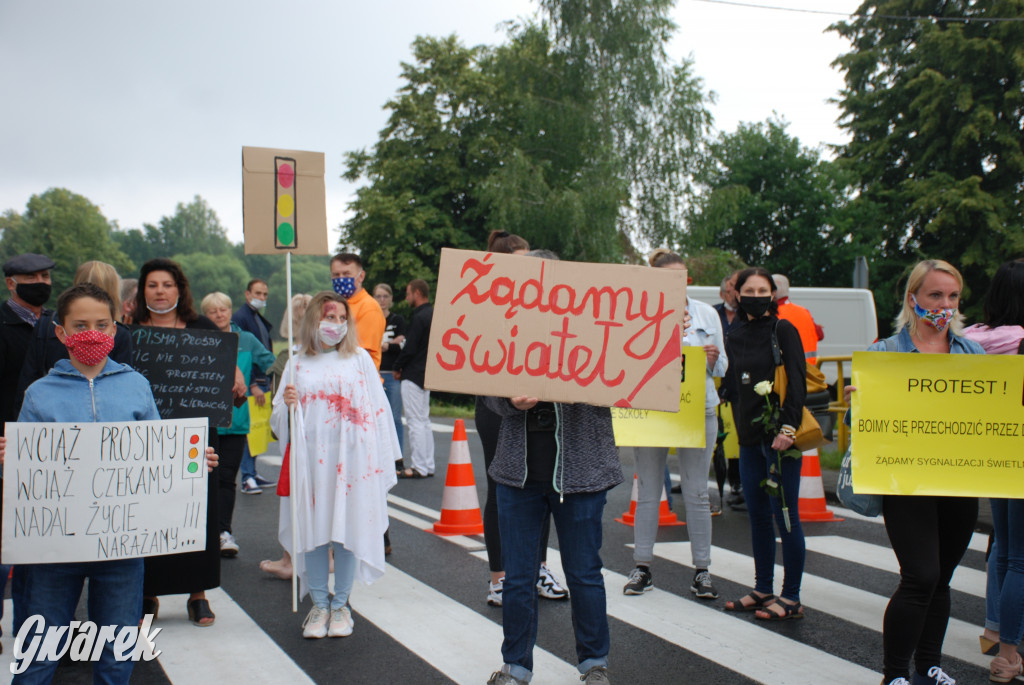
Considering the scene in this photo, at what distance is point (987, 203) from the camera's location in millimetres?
29688

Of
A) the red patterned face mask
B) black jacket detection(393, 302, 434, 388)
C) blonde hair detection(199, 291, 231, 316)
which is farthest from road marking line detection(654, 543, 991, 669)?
black jacket detection(393, 302, 434, 388)

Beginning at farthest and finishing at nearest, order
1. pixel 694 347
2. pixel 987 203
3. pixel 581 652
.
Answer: pixel 987 203
pixel 694 347
pixel 581 652

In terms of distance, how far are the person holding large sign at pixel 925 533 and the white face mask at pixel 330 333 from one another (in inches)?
112

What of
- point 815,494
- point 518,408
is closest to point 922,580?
point 518,408

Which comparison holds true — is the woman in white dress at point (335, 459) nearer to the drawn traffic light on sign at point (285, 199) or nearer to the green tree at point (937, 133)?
the drawn traffic light on sign at point (285, 199)

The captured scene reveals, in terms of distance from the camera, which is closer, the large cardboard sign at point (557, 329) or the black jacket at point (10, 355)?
the large cardboard sign at point (557, 329)

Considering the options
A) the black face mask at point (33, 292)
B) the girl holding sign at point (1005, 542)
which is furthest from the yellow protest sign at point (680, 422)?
the black face mask at point (33, 292)

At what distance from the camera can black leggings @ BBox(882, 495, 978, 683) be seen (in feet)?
12.8

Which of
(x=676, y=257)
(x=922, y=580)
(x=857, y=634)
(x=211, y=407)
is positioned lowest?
(x=857, y=634)

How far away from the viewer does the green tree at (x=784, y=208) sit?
1922 inches

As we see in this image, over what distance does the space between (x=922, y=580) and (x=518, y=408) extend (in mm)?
1802

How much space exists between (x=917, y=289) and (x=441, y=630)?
10.0 ft

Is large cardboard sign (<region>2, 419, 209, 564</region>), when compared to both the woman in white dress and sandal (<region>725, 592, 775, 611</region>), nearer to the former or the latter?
the woman in white dress

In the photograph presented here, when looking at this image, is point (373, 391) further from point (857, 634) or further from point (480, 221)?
point (480, 221)
